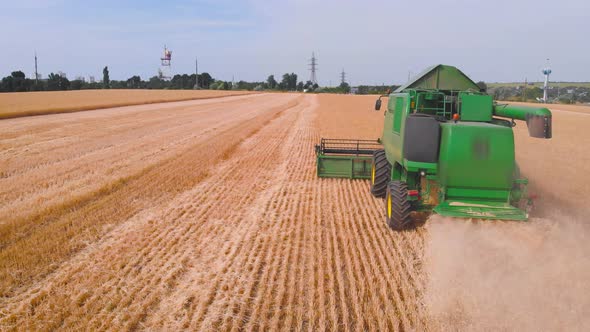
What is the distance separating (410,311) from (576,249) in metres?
2.17

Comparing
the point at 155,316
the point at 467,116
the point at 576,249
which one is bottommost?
the point at 155,316

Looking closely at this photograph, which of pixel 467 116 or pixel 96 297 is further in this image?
pixel 467 116

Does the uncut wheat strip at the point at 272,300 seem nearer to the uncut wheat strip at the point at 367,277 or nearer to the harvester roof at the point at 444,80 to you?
the uncut wheat strip at the point at 367,277

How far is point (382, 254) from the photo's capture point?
5.94 metres

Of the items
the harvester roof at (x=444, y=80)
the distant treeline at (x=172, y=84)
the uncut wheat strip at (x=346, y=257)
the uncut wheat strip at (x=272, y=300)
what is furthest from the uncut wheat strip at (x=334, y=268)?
the distant treeline at (x=172, y=84)

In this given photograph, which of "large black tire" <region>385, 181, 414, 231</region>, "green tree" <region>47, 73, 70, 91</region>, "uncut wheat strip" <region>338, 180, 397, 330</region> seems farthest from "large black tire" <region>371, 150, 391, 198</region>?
"green tree" <region>47, 73, 70, 91</region>

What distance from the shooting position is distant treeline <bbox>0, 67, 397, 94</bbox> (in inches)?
2908

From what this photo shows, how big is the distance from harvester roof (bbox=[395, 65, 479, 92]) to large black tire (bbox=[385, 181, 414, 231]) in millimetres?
2406

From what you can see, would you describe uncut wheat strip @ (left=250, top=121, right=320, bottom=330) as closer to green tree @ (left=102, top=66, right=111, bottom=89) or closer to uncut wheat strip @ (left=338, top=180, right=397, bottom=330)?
uncut wheat strip @ (left=338, top=180, right=397, bottom=330)

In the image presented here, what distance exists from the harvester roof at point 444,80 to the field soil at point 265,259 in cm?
254

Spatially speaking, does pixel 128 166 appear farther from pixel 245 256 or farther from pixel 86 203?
pixel 245 256

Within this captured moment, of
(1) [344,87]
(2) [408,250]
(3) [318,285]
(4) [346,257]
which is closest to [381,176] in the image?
(2) [408,250]

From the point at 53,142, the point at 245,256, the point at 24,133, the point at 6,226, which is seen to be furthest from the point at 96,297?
the point at 24,133

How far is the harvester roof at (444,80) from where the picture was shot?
7859 mm
